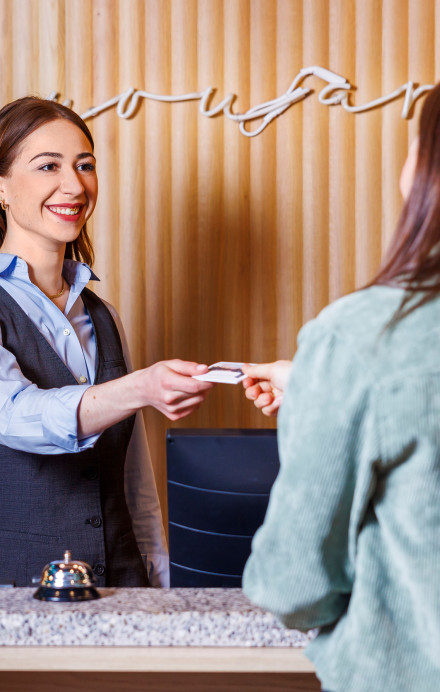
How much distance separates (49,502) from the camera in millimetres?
1845

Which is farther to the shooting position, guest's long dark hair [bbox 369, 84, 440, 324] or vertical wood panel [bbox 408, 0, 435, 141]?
vertical wood panel [bbox 408, 0, 435, 141]

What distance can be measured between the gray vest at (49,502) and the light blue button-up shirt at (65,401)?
0.06 metres

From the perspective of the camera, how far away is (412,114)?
2.87 metres

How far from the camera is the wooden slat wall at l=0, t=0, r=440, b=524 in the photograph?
113 inches

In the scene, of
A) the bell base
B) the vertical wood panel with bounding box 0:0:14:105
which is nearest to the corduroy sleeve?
the bell base

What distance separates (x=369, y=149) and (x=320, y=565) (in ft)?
7.68

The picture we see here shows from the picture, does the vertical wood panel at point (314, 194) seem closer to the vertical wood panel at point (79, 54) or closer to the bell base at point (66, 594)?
the vertical wood panel at point (79, 54)

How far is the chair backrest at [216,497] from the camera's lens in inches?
55.4

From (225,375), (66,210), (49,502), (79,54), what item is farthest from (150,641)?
(79,54)

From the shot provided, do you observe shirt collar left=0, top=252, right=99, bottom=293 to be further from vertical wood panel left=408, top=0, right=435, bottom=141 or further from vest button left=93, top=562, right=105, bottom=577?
vertical wood panel left=408, top=0, right=435, bottom=141

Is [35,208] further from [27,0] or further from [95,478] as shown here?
[27,0]

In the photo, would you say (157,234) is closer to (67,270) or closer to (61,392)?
(67,270)

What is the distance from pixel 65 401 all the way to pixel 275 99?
168 cm

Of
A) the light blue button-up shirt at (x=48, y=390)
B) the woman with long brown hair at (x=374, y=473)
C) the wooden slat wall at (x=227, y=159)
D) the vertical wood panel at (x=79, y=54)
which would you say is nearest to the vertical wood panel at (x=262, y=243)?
the wooden slat wall at (x=227, y=159)
